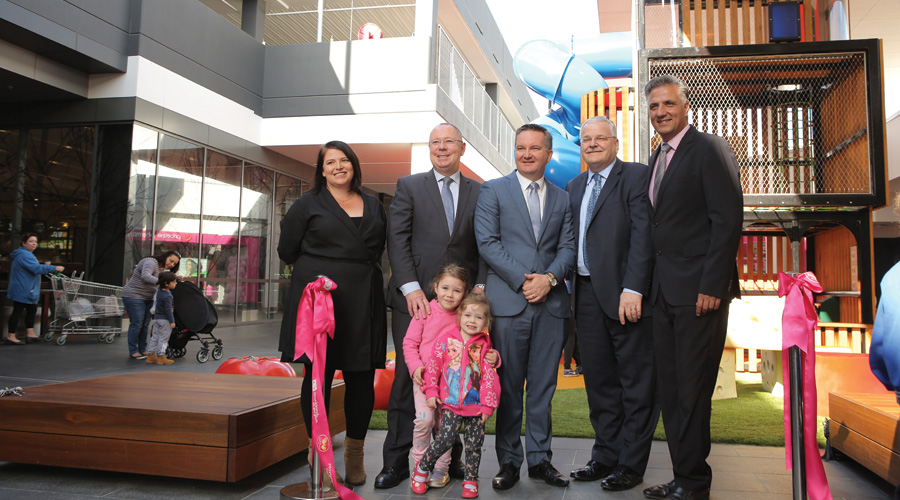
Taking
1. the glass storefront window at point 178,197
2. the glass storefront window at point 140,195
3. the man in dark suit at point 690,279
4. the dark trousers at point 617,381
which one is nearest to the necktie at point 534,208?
the dark trousers at point 617,381

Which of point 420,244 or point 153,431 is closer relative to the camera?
point 153,431

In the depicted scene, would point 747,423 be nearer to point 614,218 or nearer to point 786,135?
point 614,218

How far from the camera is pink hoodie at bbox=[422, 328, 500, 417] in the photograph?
3.08 metres

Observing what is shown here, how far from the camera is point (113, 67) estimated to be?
9.97 metres

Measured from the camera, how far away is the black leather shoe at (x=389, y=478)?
10.5 feet

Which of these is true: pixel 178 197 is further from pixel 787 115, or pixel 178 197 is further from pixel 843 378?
pixel 843 378

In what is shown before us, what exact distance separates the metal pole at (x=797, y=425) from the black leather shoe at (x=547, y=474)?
3.34 feet

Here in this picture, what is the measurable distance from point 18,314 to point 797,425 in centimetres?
991

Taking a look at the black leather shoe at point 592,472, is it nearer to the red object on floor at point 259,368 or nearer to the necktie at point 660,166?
the necktie at point 660,166

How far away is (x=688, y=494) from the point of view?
2951 millimetres

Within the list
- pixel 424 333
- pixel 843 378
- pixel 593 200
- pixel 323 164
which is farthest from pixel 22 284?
pixel 843 378

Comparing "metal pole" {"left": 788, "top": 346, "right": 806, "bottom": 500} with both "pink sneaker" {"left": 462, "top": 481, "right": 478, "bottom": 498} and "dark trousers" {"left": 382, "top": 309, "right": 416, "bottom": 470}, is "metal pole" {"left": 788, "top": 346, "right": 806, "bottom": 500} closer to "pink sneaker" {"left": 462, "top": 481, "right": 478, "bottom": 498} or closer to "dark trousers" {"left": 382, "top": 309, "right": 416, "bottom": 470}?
"pink sneaker" {"left": 462, "top": 481, "right": 478, "bottom": 498}

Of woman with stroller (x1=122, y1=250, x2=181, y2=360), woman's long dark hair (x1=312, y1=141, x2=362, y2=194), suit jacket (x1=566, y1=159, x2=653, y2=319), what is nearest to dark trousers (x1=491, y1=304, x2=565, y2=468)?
suit jacket (x1=566, y1=159, x2=653, y2=319)

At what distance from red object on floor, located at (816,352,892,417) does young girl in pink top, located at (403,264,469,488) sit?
3.50 m
